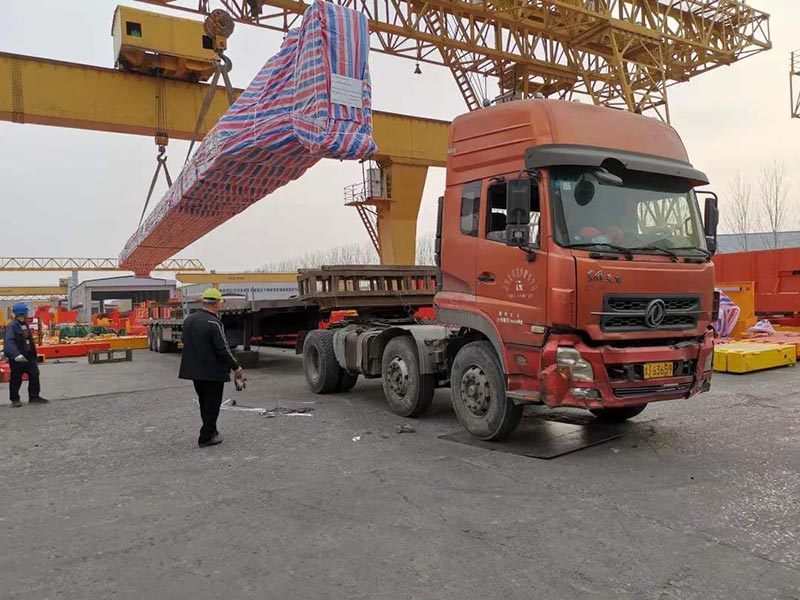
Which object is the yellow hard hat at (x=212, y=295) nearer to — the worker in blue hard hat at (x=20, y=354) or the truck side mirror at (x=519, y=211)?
the truck side mirror at (x=519, y=211)

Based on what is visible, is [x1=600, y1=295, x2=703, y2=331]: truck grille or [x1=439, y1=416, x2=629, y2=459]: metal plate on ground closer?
[x1=600, y1=295, x2=703, y2=331]: truck grille

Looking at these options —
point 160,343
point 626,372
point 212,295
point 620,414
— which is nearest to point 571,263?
point 626,372

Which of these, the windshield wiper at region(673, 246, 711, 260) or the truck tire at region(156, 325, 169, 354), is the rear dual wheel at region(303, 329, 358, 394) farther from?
the truck tire at region(156, 325, 169, 354)

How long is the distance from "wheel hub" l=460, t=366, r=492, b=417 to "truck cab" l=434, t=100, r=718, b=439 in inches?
0.4

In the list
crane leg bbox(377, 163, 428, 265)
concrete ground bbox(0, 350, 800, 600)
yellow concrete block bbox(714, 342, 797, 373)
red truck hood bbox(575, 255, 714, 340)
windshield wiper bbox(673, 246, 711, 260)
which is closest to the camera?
concrete ground bbox(0, 350, 800, 600)

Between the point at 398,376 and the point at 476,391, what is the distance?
62.1 inches

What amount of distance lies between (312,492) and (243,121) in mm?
4722

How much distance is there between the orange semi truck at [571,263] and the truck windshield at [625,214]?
0.01 metres

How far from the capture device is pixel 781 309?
14.9 meters

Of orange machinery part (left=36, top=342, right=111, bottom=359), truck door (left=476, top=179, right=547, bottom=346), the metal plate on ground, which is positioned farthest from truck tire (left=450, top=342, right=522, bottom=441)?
orange machinery part (left=36, top=342, right=111, bottom=359)

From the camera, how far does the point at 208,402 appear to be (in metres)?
6.00

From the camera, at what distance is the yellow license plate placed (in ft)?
16.6

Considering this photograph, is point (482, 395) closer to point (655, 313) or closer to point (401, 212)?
point (655, 313)

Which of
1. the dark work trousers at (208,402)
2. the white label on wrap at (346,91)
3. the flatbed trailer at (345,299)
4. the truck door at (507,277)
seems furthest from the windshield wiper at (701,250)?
the dark work trousers at (208,402)
